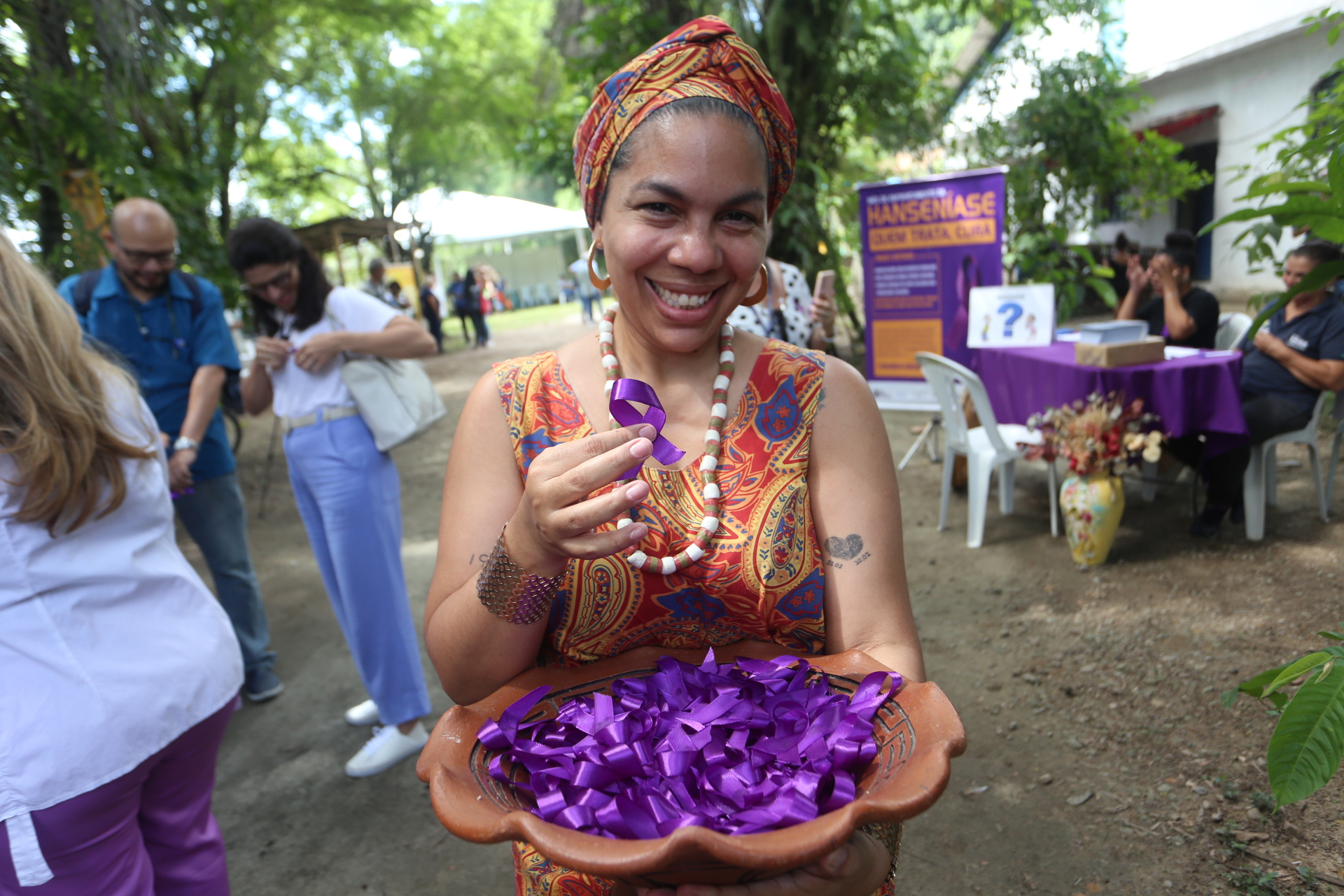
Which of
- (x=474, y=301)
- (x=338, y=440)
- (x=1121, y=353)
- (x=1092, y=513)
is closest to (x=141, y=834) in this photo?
(x=338, y=440)

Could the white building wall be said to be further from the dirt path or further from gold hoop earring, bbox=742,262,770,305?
gold hoop earring, bbox=742,262,770,305

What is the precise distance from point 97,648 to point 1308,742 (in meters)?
2.13

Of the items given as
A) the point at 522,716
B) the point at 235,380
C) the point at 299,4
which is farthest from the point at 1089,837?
the point at 299,4

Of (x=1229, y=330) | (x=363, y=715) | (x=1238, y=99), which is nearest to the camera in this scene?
(x=363, y=715)

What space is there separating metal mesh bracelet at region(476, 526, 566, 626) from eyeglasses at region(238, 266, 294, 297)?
2.55 metres

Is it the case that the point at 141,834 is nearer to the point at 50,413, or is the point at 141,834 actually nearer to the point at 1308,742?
the point at 50,413

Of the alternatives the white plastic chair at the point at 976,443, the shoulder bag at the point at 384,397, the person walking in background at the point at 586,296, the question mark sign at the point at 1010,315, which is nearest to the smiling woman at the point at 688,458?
the shoulder bag at the point at 384,397

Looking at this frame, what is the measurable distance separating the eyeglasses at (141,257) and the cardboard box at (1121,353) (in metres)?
5.13

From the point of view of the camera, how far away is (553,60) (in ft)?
62.7

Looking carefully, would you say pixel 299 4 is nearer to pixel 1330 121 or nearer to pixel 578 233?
pixel 1330 121

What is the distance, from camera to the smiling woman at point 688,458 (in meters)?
1.34

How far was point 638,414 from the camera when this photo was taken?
126 cm

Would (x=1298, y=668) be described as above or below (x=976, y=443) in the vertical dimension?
above

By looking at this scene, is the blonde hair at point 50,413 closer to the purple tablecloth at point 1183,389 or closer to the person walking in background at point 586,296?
the purple tablecloth at point 1183,389
